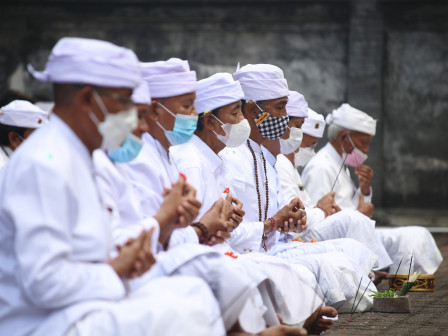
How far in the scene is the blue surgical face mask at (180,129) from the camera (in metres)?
4.90

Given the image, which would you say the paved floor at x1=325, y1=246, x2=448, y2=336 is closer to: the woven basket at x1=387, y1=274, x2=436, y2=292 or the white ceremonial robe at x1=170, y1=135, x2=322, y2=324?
the white ceremonial robe at x1=170, y1=135, x2=322, y2=324

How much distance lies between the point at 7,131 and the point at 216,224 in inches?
114

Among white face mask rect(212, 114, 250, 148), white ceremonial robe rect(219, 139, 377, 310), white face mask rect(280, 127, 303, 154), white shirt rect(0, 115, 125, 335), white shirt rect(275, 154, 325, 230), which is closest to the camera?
white shirt rect(0, 115, 125, 335)

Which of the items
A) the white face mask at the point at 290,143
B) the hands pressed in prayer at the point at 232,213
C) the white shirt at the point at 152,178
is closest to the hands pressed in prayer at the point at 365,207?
the white face mask at the point at 290,143

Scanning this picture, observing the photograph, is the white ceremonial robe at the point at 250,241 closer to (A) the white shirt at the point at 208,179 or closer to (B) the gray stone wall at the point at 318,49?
(A) the white shirt at the point at 208,179

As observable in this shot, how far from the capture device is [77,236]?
3205 millimetres

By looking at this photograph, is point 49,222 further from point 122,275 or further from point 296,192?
point 296,192

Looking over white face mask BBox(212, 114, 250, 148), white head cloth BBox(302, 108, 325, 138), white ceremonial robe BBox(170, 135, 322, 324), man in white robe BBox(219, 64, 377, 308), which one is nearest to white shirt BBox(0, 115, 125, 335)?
white ceremonial robe BBox(170, 135, 322, 324)

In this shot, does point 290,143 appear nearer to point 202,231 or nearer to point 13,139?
point 13,139

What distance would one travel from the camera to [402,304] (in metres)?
6.23

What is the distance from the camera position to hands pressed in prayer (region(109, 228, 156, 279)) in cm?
332

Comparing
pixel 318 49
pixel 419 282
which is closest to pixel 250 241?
pixel 419 282

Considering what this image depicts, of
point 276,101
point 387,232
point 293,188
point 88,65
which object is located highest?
point 88,65

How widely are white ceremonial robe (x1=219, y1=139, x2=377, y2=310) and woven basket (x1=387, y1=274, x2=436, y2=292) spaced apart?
1053 millimetres
